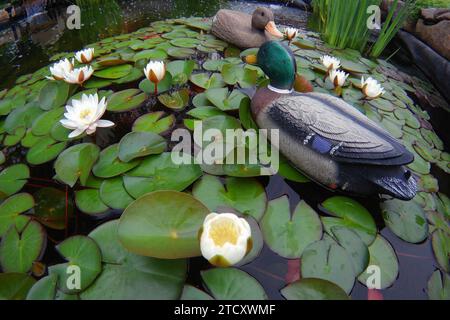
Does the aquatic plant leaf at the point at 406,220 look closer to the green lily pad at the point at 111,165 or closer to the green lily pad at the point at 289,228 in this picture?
the green lily pad at the point at 289,228

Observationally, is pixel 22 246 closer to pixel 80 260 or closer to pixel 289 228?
pixel 80 260

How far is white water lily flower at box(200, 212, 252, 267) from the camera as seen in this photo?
0.66m

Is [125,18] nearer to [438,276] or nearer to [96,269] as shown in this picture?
[96,269]

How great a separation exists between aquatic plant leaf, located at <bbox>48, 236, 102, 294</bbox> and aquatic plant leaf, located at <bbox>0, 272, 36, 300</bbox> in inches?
2.6

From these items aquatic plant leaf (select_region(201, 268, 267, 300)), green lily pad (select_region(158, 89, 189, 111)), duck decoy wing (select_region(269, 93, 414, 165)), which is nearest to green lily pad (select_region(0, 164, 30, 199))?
green lily pad (select_region(158, 89, 189, 111))

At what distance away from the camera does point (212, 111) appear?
53.1 inches

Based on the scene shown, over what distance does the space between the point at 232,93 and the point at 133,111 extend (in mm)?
534

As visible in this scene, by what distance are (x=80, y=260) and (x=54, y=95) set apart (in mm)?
1060

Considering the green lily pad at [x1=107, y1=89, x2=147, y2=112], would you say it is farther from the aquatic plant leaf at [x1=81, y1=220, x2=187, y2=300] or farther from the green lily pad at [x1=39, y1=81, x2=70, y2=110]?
the aquatic plant leaf at [x1=81, y1=220, x2=187, y2=300]

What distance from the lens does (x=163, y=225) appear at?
0.79 m

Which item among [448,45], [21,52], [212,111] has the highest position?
[448,45]

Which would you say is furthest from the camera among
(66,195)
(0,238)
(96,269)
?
(66,195)

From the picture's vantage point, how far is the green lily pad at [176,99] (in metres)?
1.40

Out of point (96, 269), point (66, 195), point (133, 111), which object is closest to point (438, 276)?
point (96, 269)
